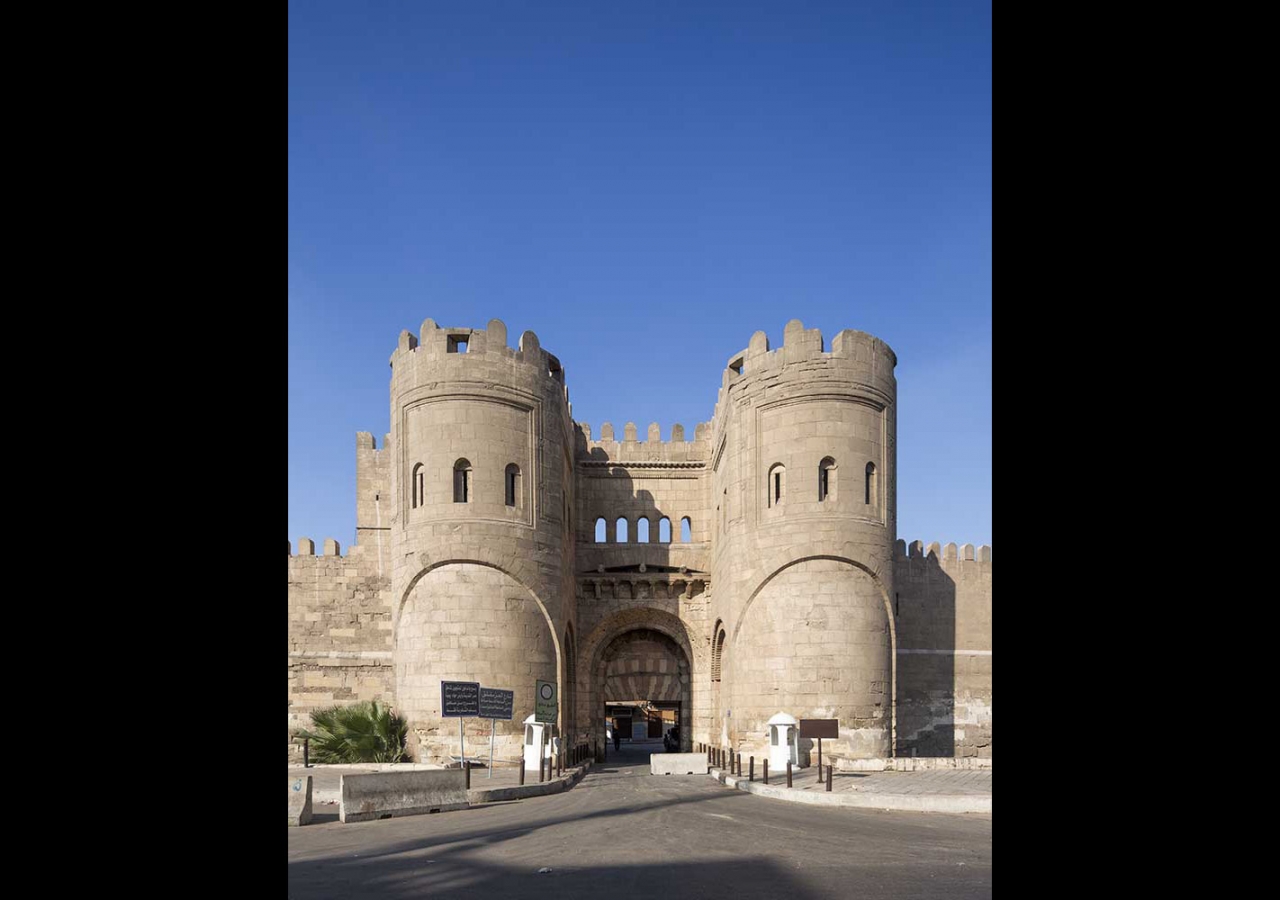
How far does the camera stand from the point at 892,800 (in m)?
13.8

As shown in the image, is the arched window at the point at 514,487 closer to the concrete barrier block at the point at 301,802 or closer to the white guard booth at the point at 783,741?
the white guard booth at the point at 783,741

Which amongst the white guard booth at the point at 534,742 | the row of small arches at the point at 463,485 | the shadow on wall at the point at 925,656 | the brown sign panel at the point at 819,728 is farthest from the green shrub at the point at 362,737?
the shadow on wall at the point at 925,656

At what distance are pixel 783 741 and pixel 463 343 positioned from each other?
12125 millimetres

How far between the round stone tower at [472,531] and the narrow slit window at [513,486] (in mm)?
30

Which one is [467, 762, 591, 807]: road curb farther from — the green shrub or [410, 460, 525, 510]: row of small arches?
[410, 460, 525, 510]: row of small arches

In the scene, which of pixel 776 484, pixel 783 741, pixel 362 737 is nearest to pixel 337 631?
pixel 362 737

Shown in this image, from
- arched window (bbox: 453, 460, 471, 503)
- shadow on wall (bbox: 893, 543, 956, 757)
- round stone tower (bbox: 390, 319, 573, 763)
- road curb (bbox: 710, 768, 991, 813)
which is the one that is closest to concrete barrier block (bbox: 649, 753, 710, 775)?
round stone tower (bbox: 390, 319, 573, 763)

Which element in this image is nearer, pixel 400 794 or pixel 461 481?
pixel 400 794

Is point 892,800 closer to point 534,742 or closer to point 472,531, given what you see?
point 534,742

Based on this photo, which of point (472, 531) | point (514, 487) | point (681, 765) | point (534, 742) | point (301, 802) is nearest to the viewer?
point (301, 802)

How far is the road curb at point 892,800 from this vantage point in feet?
43.2

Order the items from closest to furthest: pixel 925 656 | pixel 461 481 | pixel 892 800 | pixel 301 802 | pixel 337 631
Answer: pixel 301 802
pixel 892 800
pixel 461 481
pixel 337 631
pixel 925 656
